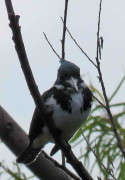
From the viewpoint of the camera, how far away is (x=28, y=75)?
2.11 meters

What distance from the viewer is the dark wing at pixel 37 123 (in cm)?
308

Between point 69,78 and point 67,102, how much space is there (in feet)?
0.46

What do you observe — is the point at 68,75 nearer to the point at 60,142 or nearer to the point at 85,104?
the point at 85,104

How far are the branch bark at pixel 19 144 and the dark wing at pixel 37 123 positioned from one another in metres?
0.52

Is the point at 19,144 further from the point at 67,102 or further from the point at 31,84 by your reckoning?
the point at 67,102

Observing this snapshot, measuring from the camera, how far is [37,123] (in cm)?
310


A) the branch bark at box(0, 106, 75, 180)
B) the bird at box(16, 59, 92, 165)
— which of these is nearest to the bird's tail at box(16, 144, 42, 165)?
the bird at box(16, 59, 92, 165)

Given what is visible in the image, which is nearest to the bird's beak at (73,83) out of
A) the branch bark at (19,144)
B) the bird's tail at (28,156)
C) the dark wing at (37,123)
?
the dark wing at (37,123)

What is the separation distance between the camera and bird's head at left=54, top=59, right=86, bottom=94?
3.03m

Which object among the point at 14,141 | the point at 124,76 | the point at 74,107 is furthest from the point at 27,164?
the point at 124,76

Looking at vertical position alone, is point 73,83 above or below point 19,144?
below

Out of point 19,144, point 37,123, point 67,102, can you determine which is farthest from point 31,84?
point 37,123

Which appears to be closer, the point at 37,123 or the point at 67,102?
the point at 67,102

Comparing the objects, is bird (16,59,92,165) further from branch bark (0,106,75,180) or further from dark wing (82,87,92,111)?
branch bark (0,106,75,180)
